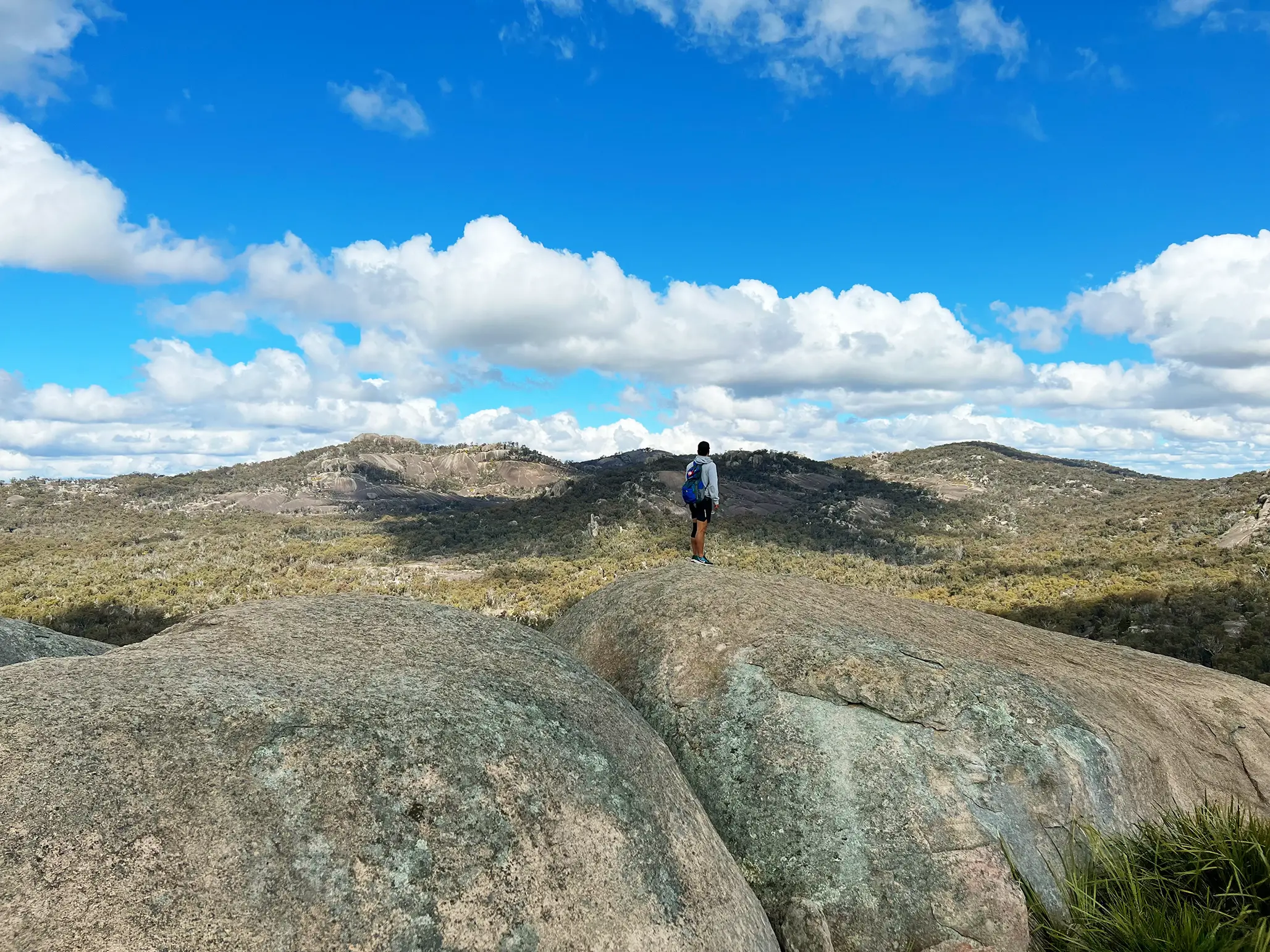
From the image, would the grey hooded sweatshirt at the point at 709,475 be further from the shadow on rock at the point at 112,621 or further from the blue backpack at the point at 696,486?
the shadow on rock at the point at 112,621

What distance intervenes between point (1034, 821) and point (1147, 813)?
2.02 m

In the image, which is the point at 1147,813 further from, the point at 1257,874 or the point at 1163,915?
the point at 1163,915

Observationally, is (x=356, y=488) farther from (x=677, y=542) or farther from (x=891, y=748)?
(x=891, y=748)

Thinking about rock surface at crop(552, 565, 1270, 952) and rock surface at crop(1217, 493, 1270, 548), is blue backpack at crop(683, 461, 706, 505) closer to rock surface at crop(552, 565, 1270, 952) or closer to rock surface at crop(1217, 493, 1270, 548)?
rock surface at crop(552, 565, 1270, 952)

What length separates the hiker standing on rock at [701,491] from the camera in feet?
51.3

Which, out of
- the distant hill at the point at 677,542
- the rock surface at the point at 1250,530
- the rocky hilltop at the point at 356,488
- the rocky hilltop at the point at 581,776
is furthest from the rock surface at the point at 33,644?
the rocky hilltop at the point at 356,488

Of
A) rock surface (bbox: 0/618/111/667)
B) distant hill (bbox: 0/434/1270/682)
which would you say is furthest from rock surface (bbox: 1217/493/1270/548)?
rock surface (bbox: 0/618/111/667)

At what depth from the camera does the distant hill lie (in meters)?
45.3

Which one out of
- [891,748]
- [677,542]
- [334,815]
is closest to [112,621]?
[677,542]

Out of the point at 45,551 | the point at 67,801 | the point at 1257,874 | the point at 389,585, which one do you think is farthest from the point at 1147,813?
the point at 45,551

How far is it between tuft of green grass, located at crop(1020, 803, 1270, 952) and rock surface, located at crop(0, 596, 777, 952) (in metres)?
2.96

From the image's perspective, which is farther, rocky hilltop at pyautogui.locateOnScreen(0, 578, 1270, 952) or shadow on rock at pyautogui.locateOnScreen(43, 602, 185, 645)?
shadow on rock at pyautogui.locateOnScreen(43, 602, 185, 645)

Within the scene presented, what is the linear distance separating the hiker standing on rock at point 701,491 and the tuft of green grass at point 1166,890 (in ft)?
29.9

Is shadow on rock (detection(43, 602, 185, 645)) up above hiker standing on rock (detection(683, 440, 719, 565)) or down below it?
below
